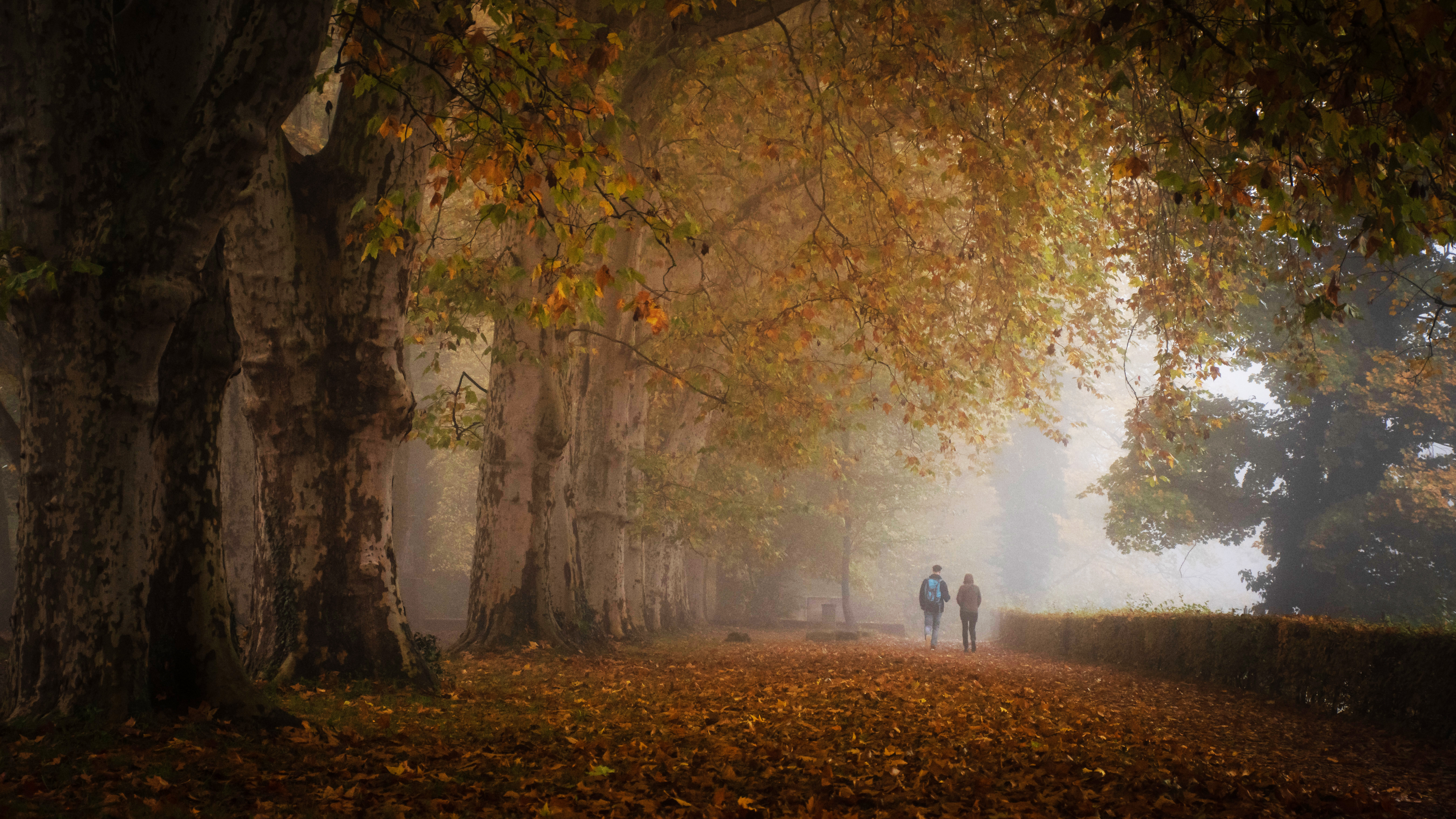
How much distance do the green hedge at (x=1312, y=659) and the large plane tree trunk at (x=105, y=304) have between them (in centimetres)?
1048

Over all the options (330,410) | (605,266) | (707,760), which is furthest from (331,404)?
(707,760)

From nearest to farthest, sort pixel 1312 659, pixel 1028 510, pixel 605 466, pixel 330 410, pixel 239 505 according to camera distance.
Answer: pixel 330 410 → pixel 1312 659 → pixel 239 505 → pixel 605 466 → pixel 1028 510

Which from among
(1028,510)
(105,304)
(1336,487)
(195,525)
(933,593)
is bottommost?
(933,593)

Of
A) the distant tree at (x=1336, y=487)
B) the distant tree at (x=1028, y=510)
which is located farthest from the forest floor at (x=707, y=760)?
the distant tree at (x=1028, y=510)

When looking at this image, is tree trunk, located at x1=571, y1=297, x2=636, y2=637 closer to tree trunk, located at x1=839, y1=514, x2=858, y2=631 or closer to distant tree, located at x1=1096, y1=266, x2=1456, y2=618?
distant tree, located at x1=1096, y1=266, x2=1456, y2=618

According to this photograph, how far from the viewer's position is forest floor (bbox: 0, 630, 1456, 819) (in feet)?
14.0

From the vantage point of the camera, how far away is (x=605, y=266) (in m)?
6.79

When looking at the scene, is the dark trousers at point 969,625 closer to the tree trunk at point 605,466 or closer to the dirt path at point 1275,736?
the dirt path at point 1275,736

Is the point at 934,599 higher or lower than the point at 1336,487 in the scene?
lower

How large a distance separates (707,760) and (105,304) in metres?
4.22

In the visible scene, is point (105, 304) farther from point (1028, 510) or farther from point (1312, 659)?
point (1028, 510)

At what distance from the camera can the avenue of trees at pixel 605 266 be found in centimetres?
496

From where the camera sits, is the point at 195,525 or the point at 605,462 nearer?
the point at 195,525

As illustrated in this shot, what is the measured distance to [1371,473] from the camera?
1015 inches
